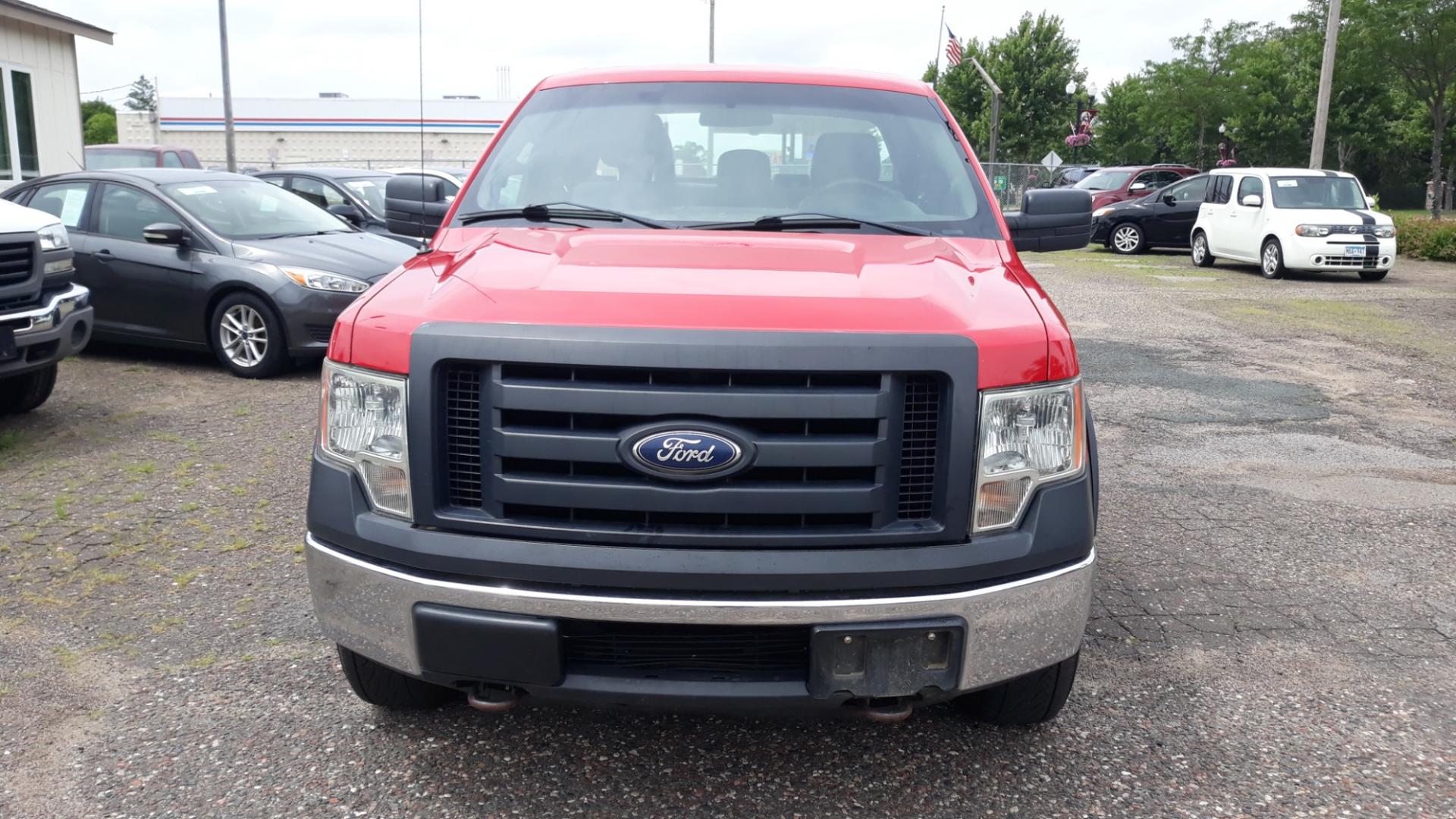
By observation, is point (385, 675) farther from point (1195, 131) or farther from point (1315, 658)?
point (1195, 131)

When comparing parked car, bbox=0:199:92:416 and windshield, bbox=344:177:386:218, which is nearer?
parked car, bbox=0:199:92:416

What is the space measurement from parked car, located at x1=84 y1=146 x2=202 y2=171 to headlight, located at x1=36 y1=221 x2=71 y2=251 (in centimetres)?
1301

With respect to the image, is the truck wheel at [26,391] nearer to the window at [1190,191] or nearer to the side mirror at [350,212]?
the side mirror at [350,212]

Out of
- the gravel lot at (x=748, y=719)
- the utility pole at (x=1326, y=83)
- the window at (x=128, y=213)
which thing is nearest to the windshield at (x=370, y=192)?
the window at (x=128, y=213)

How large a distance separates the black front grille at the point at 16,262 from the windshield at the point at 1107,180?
22582 mm

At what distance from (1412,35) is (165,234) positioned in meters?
31.0

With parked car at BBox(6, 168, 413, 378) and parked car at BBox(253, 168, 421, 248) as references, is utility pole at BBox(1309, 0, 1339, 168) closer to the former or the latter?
parked car at BBox(253, 168, 421, 248)

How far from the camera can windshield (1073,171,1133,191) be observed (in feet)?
84.3

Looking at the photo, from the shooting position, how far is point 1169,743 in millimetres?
3293

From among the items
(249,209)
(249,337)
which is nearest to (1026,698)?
(249,337)

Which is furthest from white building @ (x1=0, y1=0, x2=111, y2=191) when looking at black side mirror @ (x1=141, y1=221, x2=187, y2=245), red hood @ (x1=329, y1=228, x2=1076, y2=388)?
red hood @ (x1=329, y1=228, x2=1076, y2=388)

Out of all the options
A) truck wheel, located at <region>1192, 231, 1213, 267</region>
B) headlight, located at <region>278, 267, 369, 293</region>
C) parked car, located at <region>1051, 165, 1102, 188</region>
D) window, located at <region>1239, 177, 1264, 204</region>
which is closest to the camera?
headlight, located at <region>278, 267, 369, 293</region>

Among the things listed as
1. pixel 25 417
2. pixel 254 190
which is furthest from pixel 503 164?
pixel 254 190

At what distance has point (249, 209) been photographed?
9.46 meters
